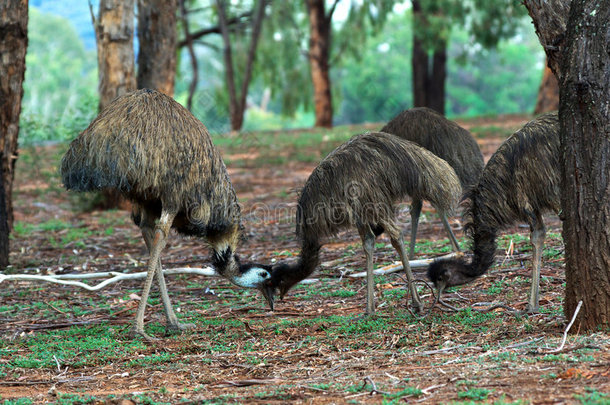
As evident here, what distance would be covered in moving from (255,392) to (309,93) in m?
21.2

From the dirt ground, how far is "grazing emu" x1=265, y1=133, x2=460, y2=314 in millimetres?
587

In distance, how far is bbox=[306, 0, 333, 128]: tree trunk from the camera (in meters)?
21.8

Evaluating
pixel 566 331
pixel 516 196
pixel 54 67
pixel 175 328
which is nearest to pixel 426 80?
pixel 516 196

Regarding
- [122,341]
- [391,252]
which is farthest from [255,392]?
[391,252]

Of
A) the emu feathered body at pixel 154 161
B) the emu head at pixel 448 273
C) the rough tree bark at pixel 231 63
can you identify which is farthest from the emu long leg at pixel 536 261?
the rough tree bark at pixel 231 63

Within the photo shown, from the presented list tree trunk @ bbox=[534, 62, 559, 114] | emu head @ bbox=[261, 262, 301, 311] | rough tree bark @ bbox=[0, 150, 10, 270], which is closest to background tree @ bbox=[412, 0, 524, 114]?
tree trunk @ bbox=[534, 62, 559, 114]

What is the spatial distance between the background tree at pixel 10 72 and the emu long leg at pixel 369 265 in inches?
168

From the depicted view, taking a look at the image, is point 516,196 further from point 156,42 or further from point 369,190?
point 156,42

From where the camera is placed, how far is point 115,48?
10641mm

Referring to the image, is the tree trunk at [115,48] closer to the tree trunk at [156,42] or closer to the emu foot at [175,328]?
the tree trunk at [156,42]

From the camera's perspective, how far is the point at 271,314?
6199mm

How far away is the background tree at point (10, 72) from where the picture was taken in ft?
27.1

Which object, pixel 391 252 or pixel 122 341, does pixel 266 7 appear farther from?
pixel 122 341

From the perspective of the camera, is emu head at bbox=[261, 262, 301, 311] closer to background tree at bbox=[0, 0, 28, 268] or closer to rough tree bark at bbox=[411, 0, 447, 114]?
background tree at bbox=[0, 0, 28, 268]
